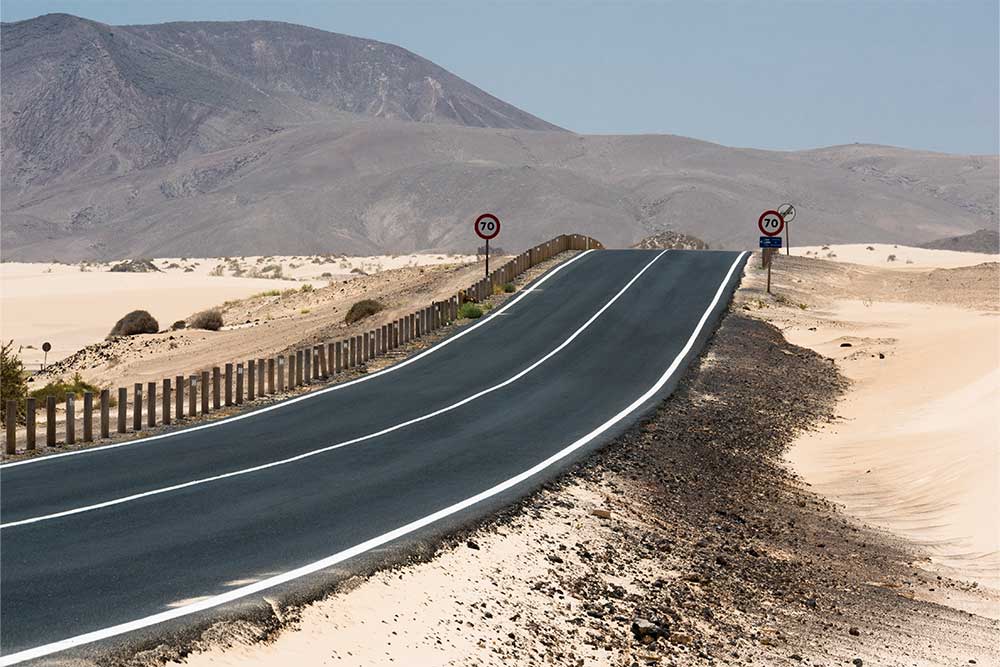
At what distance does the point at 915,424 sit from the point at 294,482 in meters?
12.9

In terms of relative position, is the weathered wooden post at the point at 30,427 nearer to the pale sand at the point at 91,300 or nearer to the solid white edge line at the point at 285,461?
the solid white edge line at the point at 285,461

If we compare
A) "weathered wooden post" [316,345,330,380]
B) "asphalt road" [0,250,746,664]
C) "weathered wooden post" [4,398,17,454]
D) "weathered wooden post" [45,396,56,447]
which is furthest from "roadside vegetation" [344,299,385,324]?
"weathered wooden post" [4,398,17,454]

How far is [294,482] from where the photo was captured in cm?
1595

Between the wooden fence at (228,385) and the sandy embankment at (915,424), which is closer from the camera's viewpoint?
the sandy embankment at (915,424)

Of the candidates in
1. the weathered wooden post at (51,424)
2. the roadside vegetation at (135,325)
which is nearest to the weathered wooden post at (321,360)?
the weathered wooden post at (51,424)

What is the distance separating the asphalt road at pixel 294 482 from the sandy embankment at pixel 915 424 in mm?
3724

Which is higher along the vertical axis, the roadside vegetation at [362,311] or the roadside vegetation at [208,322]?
the roadside vegetation at [362,311]

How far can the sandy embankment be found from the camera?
1733 cm

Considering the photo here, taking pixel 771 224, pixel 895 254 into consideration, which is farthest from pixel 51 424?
pixel 895 254

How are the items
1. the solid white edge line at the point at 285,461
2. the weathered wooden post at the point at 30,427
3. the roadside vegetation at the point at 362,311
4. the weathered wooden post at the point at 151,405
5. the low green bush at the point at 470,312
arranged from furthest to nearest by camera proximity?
the roadside vegetation at the point at 362,311 → the low green bush at the point at 470,312 → the weathered wooden post at the point at 151,405 → the weathered wooden post at the point at 30,427 → the solid white edge line at the point at 285,461

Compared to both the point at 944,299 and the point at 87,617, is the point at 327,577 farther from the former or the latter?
the point at 944,299

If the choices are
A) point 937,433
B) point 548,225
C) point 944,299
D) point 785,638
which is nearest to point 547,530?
point 785,638

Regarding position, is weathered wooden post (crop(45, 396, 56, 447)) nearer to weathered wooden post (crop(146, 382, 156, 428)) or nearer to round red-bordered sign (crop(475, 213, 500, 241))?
weathered wooden post (crop(146, 382, 156, 428))

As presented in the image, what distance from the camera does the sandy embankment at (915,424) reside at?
56.9ft
